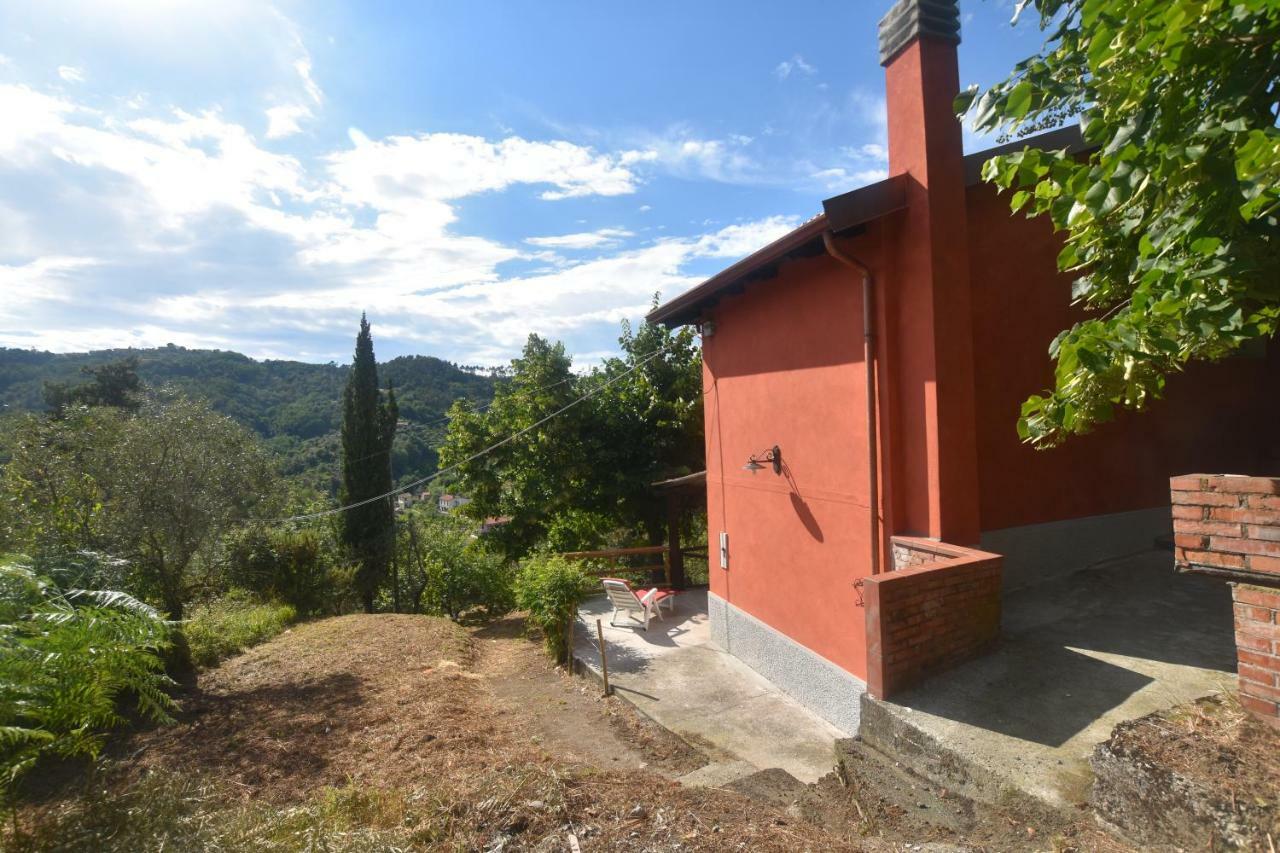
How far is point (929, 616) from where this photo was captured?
14.0 ft

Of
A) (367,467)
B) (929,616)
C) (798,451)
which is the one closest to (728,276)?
(798,451)

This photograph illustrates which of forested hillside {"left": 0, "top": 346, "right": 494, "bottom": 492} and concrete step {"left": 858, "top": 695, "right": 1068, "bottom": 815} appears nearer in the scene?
concrete step {"left": 858, "top": 695, "right": 1068, "bottom": 815}

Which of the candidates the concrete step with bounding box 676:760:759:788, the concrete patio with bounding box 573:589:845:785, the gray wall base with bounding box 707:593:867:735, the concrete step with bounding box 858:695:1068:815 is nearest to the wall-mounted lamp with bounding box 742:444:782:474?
the gray wall base with bounding box 707:593:867:735

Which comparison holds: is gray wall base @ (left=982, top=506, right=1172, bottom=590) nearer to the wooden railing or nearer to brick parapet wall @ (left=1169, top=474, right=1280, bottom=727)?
brick parapet wall @ (left=1169, top=474, right=1280, bottom=727)

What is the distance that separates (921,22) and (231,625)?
40.2 feet

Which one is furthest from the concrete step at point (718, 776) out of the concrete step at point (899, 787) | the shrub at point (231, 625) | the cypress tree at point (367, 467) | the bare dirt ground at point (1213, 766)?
the cypress tree at point (367, 467)

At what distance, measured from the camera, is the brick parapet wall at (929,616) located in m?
4.12

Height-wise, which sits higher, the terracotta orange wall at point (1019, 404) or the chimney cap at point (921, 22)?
the chimney cap at point (921, 22)

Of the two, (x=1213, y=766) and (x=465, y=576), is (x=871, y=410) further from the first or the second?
(x=465, y=576)

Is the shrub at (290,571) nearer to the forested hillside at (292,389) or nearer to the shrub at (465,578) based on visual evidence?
the shrub at (465,578)

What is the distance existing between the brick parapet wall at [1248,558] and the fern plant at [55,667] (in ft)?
16.4

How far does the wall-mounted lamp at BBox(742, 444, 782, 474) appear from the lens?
6.82m

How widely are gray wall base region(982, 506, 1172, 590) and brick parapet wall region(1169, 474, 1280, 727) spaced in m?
2.66

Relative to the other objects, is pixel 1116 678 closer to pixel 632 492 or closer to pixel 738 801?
pixel 738 801
